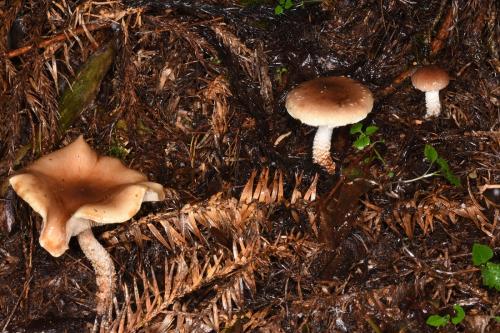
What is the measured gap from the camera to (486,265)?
2594 mm

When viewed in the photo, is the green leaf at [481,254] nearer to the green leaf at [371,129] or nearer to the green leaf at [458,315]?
the green leaf at [458,315]

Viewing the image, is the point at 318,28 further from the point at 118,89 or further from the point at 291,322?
the point at 291,322

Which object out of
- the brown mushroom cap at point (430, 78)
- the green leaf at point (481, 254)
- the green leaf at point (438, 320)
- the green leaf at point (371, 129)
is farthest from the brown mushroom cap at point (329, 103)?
the green leaf at point (438, 320)

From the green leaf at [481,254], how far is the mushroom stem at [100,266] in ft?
6.35

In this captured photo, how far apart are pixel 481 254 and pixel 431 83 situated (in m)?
1.23

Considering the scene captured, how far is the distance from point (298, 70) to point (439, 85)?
957mm

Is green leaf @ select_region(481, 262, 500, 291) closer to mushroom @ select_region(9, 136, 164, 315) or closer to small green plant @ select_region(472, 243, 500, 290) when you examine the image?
small green plant @ select_region(472, 243, 500, 290)

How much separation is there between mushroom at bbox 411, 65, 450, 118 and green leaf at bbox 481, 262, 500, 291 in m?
1.23

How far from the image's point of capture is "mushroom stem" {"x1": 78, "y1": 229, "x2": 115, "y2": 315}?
2654 millimetres

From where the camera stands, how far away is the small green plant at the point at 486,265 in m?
2.55

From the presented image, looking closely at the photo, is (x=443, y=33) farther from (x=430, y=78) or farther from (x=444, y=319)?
(x=444, y=319)

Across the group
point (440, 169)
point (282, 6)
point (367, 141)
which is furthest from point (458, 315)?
point (282, 6)

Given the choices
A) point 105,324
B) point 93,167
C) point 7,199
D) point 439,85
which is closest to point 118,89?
point 93,167

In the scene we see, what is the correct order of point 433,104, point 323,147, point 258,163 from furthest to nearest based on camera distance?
point 433,104 → point 323,147 → point 258,163
